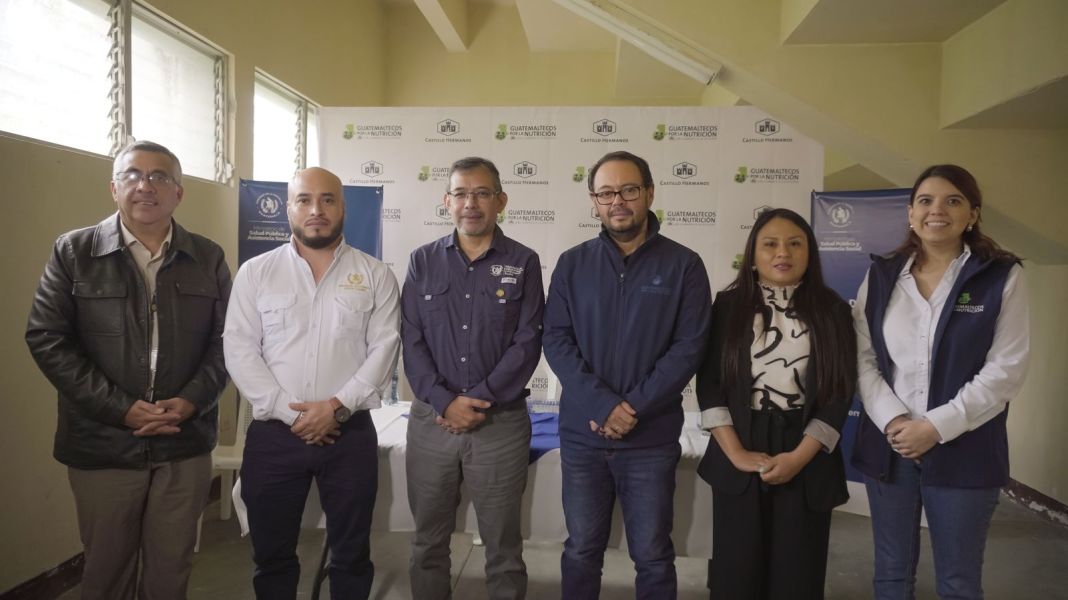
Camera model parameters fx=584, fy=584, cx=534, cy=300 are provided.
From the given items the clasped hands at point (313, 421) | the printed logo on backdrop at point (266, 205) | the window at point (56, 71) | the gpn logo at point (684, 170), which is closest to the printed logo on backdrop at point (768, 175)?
the gpn logo at point (684, 170)

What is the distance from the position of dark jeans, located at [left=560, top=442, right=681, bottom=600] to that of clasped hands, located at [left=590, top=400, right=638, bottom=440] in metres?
0.09

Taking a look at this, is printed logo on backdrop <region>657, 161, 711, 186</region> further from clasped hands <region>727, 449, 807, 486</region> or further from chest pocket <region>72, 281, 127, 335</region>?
chest pocket <region>72, 281, 127, 335</region>

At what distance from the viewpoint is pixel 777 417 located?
1.80m

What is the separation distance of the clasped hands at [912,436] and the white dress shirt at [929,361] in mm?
17

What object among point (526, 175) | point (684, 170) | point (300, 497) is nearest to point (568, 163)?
point (526, 175)

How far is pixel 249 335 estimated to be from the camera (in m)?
2.01

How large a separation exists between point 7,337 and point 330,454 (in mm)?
1697

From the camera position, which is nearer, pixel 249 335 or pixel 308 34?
pixel 249 335

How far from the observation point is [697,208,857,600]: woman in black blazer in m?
1.75

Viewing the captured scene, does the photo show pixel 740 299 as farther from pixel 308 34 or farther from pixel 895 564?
pixel 308 34

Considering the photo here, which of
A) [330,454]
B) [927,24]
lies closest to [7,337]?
[330,454]

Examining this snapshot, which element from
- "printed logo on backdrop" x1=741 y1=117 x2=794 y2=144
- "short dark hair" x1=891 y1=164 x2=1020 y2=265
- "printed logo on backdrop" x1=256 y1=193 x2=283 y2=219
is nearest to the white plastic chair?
"printed logo on backdrop" x1=256 y1=193 x2=283 y2=219

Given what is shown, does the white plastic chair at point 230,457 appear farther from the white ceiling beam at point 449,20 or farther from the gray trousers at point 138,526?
the white ceiling beam at point 449,20

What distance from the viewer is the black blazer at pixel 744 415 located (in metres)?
1.76
